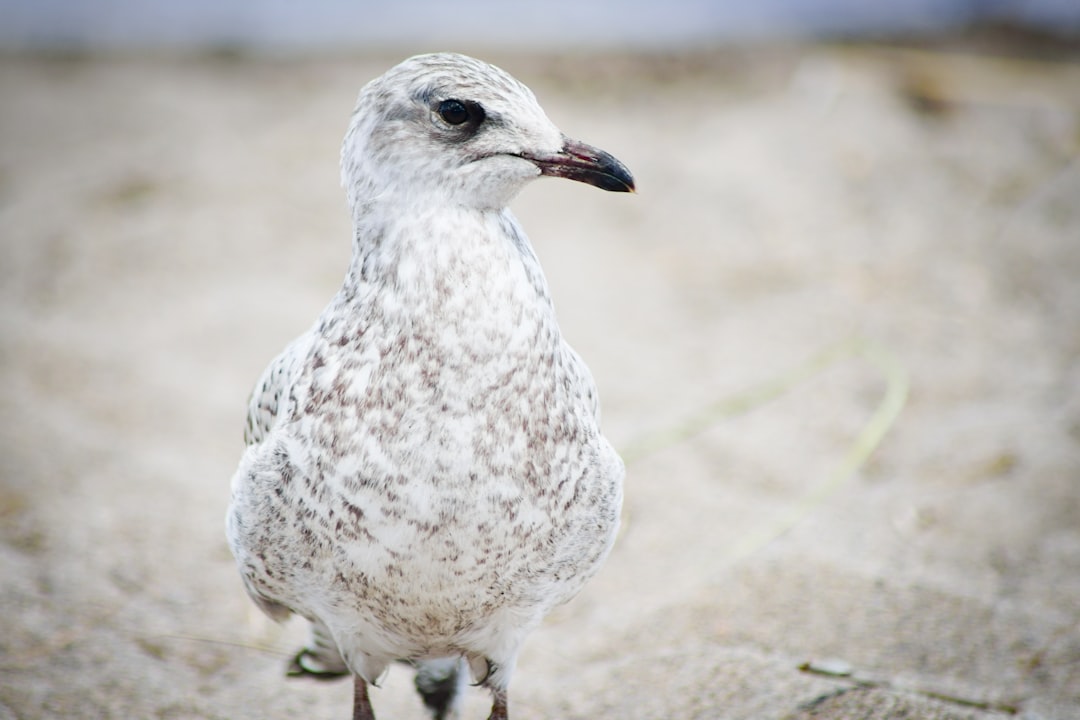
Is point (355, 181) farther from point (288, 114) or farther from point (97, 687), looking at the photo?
point (288, 114)

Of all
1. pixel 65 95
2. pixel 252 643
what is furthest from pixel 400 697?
pixel 65 95

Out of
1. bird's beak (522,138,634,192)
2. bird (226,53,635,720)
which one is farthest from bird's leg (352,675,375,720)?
bird's beak (522,138,634,192)

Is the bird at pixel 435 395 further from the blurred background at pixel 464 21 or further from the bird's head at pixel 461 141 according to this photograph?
the blurred background at pixel 464 21

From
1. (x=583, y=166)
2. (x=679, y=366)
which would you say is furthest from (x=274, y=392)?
(x=679, y=366)

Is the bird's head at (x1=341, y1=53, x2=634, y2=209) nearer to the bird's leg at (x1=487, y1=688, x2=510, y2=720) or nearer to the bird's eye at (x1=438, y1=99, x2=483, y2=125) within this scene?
the bird's eye at (x1=438, y1=99, x2=483, y2=125)

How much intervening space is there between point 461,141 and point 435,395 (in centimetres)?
53

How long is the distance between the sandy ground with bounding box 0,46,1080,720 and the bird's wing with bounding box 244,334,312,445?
3.17 ft

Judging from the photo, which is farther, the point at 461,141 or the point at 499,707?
the point at 499,707

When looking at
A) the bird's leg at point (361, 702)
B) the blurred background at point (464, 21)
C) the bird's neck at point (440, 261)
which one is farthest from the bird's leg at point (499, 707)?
the blurred background at point (464, 21)

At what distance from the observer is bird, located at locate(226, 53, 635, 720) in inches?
85.4

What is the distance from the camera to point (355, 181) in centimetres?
231

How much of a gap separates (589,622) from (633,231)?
326 cm

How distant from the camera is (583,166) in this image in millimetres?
2244

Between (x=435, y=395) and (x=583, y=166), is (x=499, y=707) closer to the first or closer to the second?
(x=435, y=395)
